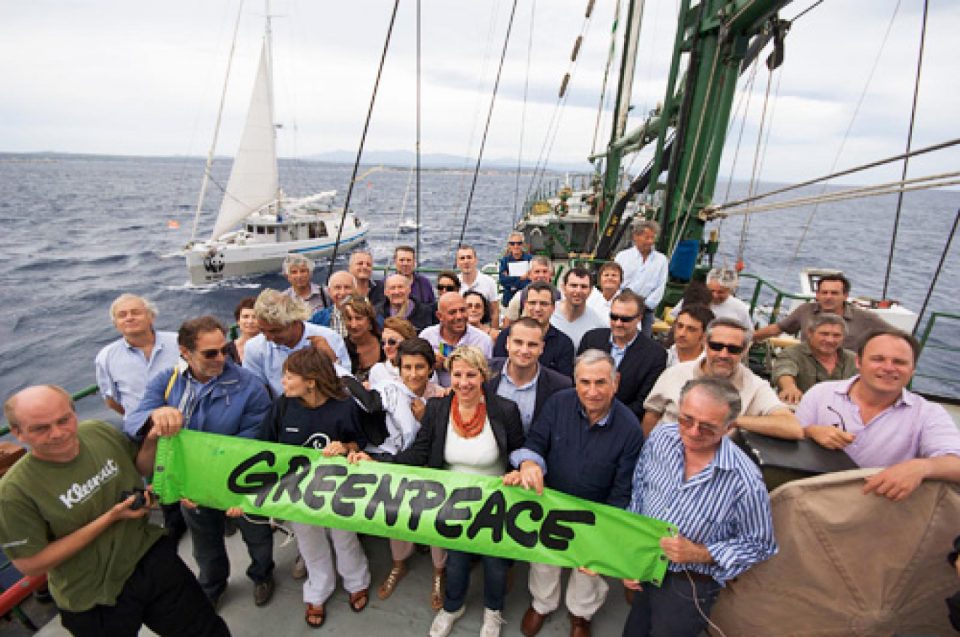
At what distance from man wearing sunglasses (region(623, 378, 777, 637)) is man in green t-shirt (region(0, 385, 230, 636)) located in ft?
9.43

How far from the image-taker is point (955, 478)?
233 centimetres

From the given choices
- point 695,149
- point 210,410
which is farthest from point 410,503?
point 695,149

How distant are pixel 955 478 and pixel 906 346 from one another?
28.3 inches

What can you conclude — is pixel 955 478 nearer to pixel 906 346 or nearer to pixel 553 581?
pixel 906 346

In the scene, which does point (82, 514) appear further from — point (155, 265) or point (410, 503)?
point (155, 265)

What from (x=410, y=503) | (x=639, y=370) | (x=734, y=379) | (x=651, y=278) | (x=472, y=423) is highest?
(x=651, y=278)

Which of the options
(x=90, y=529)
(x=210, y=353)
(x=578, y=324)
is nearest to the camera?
(x=90, y=529)

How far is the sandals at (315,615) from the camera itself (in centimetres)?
348

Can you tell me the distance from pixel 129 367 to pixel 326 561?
7.46 ft

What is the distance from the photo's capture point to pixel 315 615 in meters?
3.50

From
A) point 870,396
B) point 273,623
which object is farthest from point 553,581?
point 870,396

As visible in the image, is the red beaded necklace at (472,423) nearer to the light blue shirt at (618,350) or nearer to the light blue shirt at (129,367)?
the light blue shirt at (618,350)

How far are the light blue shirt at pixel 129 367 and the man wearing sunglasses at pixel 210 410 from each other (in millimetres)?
609

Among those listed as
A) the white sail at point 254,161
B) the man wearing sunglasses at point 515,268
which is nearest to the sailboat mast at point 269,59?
the white sail at point 254,161
